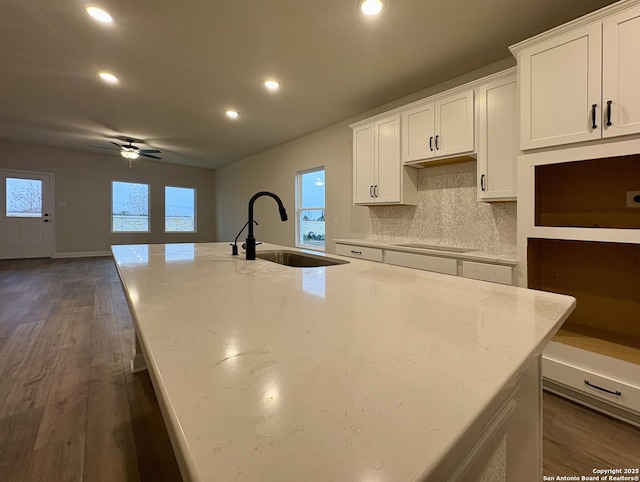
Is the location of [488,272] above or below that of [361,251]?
below

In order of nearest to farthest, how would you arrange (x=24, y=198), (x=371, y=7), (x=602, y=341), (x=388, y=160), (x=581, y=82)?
(x=581, y=82) < (x=602, y=341) < (x=371, y=7) < (x=388, y=160) < (x=24, y=198)

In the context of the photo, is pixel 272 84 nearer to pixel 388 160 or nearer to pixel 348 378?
pixel 388 160

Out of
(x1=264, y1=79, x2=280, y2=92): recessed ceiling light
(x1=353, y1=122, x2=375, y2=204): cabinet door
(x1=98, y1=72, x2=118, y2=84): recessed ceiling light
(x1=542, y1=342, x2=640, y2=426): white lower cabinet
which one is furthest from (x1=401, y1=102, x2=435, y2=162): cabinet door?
(x1=98, y1=72, x2=118, y2=84): recessed ceiling light

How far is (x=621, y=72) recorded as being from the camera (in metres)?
1.64

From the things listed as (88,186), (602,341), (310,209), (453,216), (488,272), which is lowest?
(602,341)

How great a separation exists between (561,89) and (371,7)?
135 cm

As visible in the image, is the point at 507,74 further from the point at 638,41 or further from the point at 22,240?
the point at 22,240

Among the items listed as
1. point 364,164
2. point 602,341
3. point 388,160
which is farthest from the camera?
point 364,164

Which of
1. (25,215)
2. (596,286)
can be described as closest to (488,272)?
(596,286)

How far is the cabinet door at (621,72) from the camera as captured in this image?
5.24 feet

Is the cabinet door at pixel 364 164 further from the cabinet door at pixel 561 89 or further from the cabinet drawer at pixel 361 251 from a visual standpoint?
the cabinet door at pixel 561 89

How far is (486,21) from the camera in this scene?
2186 mm

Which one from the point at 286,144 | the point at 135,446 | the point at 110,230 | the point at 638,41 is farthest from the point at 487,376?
the point at 110,230

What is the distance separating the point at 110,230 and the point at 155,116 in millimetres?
4355
